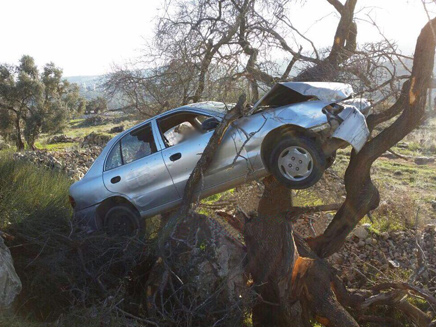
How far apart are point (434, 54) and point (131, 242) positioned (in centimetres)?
476

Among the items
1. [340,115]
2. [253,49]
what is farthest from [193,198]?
[253,49]

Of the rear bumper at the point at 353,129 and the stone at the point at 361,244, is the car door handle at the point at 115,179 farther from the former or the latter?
the stone at the point at 361,244

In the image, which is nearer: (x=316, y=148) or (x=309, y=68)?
(x=316, y=148)

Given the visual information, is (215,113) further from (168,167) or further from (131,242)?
(131,242)

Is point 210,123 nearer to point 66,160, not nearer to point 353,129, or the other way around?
point 353,129

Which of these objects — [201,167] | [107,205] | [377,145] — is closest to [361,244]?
[377,145]

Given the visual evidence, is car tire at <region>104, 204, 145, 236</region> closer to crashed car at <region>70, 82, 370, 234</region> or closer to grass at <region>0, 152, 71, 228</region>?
crashed car at <region>70, 82, 370, 234</region>

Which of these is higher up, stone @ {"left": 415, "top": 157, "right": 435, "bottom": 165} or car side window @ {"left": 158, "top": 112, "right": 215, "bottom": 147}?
car side window @ {"left": 158, "top": 112, "right": 215, "bottom": 147}

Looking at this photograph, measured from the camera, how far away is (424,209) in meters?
10.8

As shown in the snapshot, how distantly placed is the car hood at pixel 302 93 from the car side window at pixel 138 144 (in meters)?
1.80

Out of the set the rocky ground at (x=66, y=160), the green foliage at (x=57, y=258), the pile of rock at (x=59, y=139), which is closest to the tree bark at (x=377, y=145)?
the green foliage at (x=57, y=258)

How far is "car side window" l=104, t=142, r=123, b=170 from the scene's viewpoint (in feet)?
23.7

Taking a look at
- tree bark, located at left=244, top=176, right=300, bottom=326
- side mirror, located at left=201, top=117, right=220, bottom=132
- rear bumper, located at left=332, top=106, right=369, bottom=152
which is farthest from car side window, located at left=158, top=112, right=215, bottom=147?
rear bumper, located at left=332, top=106, right=369, bottom=152

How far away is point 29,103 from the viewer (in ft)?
84.5
